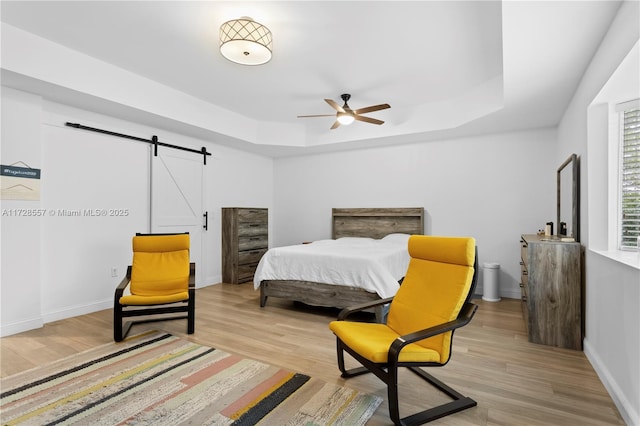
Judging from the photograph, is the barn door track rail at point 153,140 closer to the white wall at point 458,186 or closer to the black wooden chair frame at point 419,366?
the white wall at point 458,186

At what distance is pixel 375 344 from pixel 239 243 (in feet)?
14.2

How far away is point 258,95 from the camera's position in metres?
4.73

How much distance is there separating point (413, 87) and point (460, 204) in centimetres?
208

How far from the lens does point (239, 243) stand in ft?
19.6

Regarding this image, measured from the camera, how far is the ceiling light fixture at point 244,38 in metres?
2.79

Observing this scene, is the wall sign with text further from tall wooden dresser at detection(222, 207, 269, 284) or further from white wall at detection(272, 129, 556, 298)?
white wall at detection(272, 129, 556, 298)

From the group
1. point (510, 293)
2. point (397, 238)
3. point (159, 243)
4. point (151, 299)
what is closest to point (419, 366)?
point (151, 299)

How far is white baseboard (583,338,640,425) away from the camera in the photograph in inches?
73.1

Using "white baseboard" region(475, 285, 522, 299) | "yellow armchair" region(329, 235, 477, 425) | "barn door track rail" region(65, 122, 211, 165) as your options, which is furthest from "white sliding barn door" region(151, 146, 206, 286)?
"white baseboard" region(475, 285, 522, 299)

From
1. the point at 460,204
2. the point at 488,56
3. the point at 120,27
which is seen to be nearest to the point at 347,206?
the point at 460,204

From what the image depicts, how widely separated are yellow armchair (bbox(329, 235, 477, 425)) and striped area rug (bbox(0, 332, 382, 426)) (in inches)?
13.4

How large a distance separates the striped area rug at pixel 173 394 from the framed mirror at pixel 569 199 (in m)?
2.53

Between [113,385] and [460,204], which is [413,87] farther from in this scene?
[113,385]

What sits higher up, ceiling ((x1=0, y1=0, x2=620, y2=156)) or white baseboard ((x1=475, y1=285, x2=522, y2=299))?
Result: ceiling ((x1=0, y1=0, x2=620, y2=156))
